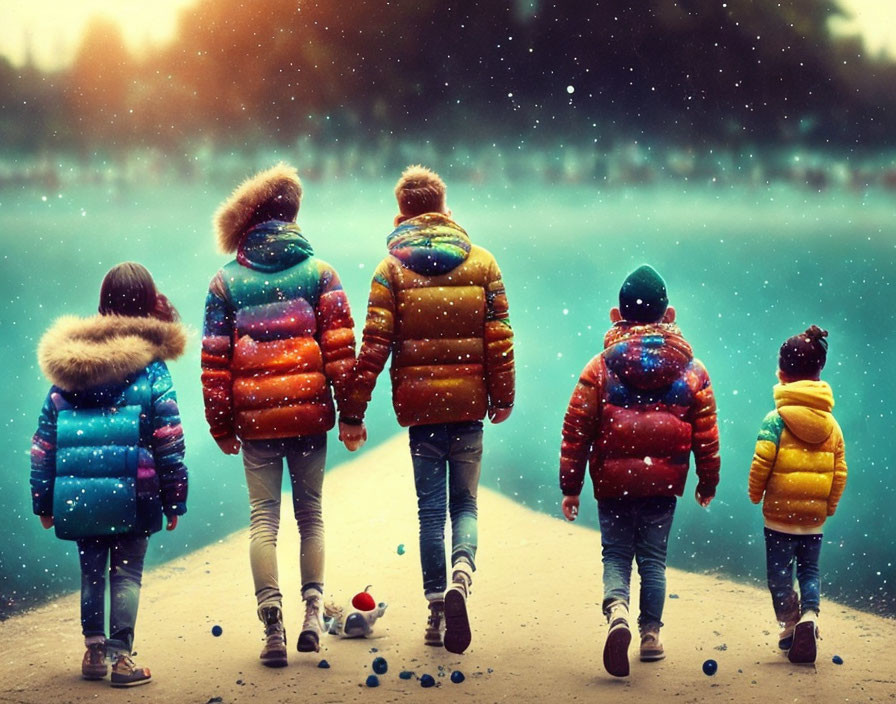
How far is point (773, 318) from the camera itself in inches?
218

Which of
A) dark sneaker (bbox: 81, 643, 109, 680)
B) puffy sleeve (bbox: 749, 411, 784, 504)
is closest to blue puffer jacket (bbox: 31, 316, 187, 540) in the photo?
dark sneaker (bbox: 81, 643, 109, 680)

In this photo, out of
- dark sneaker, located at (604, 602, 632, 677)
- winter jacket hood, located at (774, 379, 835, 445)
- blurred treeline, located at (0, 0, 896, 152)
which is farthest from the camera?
blurred treeline, located at (0, 0, 896, 152)

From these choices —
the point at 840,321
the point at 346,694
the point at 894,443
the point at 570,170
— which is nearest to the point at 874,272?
the point at 840,321

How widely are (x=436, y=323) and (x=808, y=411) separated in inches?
55.1

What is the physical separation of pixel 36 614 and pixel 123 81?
273cm

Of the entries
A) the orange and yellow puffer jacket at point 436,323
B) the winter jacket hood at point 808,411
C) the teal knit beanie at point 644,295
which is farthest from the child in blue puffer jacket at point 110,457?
the winter jacket hood at point 808,411

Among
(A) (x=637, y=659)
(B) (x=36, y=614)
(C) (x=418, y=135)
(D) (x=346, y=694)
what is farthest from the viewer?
(C) (x=418, y=135)

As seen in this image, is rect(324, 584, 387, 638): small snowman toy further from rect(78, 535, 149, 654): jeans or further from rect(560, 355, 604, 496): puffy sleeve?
rect(560, 355, 604, 496): puffy sleeve

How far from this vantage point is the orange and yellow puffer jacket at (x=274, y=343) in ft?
12.2

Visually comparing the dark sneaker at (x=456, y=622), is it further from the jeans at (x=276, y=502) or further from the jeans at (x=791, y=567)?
the jeans at (x=791, y=567)

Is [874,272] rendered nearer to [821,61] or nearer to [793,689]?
[821,61]

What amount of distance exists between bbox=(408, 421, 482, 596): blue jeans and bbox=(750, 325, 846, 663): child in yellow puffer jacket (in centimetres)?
105

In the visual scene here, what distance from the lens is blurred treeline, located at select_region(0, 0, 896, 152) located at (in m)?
5.52

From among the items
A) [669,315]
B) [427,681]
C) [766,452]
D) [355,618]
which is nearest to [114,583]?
[355,618]
